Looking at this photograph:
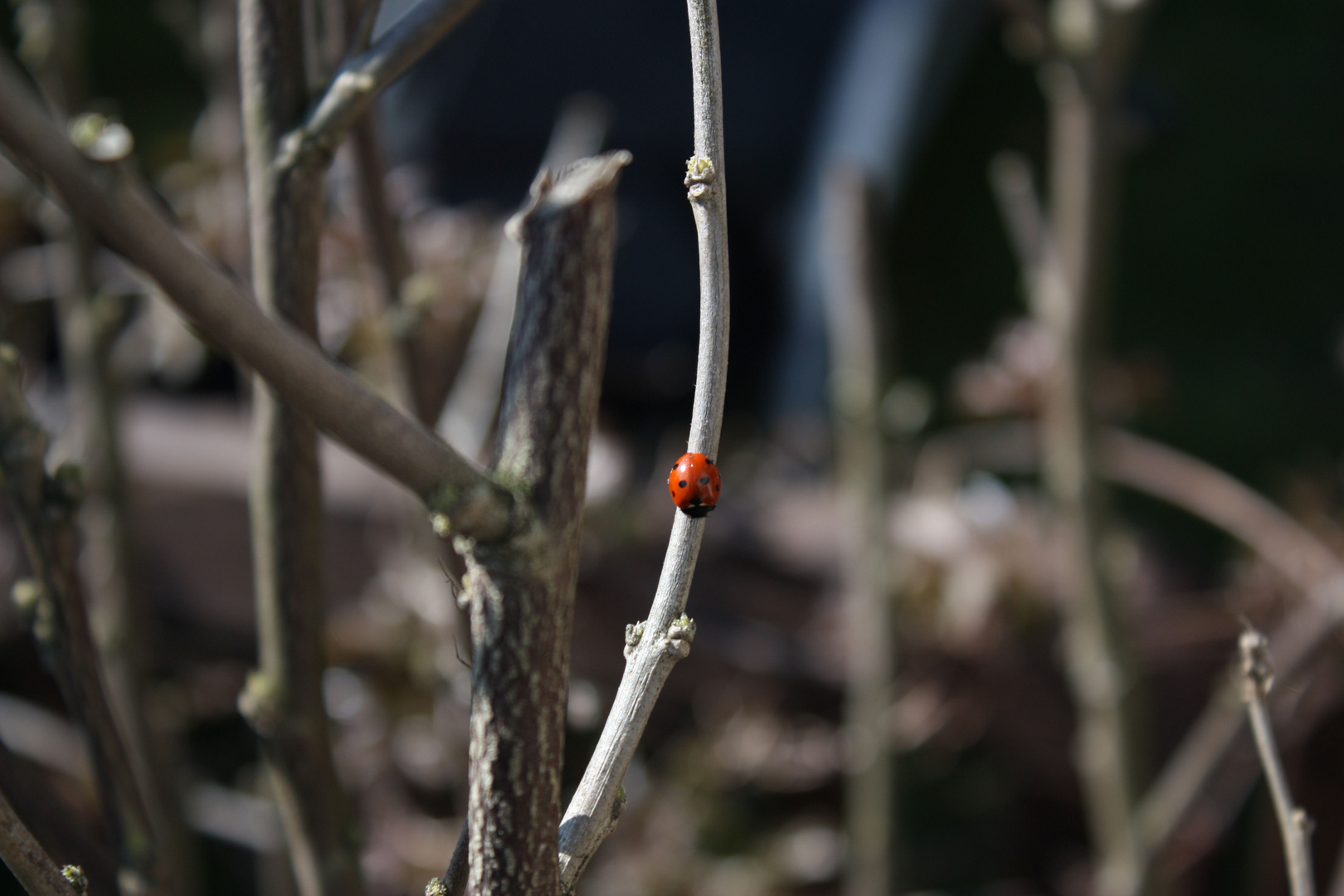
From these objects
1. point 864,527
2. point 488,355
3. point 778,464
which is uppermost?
point 778,464

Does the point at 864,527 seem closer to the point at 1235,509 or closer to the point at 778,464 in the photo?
the point at 1235,509

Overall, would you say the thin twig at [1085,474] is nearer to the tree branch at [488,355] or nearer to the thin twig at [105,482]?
the tree branch at [488,355]

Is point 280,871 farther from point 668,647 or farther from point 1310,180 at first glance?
point 1310,180

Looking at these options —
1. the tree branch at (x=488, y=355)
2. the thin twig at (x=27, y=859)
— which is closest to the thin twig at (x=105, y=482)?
the tree branch at (x=488, y=355)

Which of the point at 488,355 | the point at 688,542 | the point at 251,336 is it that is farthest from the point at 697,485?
the point at 488,355

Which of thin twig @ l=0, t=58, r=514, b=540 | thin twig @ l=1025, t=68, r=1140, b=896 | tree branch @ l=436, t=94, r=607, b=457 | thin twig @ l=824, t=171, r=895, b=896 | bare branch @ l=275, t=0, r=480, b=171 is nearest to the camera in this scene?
thin twig @ l=0, t=58, r=514, b=540

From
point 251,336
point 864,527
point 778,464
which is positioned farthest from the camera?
point 778,464

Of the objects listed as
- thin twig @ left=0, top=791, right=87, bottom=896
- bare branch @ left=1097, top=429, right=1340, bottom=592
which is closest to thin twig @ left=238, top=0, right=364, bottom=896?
thin twig @ left=0, top=791, right=87, bottom=896

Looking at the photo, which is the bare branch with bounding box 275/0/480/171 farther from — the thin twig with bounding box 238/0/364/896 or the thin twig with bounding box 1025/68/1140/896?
the thin twig with bounding box 1025/68/1140/896
